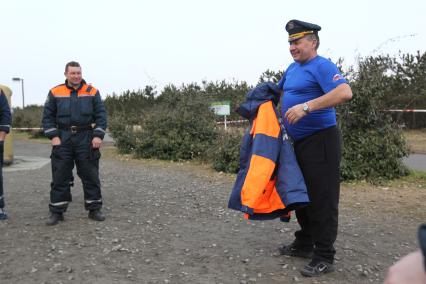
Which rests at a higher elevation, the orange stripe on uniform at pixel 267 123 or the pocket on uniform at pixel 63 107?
the pocket on uniform at pixel 63 107

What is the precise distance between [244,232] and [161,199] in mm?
2276

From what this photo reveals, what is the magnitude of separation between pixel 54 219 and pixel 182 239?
1.69m

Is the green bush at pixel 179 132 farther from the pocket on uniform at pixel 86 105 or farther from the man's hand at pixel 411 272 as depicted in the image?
the man's hand at pixel 411 272

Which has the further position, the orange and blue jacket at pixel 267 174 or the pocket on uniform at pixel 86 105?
the pocket on uniform at pixel 86 105

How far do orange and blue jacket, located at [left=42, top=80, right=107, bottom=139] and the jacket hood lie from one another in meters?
2.23

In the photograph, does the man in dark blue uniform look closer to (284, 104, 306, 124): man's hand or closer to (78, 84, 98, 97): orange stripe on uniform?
(78, 84, 98, 97): orange stripe on uniform

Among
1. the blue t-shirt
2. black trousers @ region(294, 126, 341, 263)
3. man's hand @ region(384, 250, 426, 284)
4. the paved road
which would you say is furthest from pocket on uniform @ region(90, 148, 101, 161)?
the paved road

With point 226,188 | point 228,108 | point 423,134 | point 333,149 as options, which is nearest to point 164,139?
point 228,108

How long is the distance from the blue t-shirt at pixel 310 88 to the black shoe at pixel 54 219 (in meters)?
3.15

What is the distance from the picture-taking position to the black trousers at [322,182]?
12.8 ft


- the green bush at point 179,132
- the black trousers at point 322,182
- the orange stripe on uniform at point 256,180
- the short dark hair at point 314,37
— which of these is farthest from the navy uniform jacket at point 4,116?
the green bush at point 179,132

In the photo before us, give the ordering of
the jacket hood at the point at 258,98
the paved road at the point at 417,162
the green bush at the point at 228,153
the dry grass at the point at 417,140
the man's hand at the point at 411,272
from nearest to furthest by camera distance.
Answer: the man's hand at the point at 411,272, the jacket hood at the point at 258,98, the green bush at the point at 228,153, the paved road at the point at 417,162, the dry grass at the point at 417,140

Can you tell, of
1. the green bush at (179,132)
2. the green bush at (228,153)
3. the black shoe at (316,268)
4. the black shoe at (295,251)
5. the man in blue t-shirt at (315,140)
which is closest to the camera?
the man in blue t-shirt at (315,140)

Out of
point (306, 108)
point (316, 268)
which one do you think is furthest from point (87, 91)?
point (316, 268)
